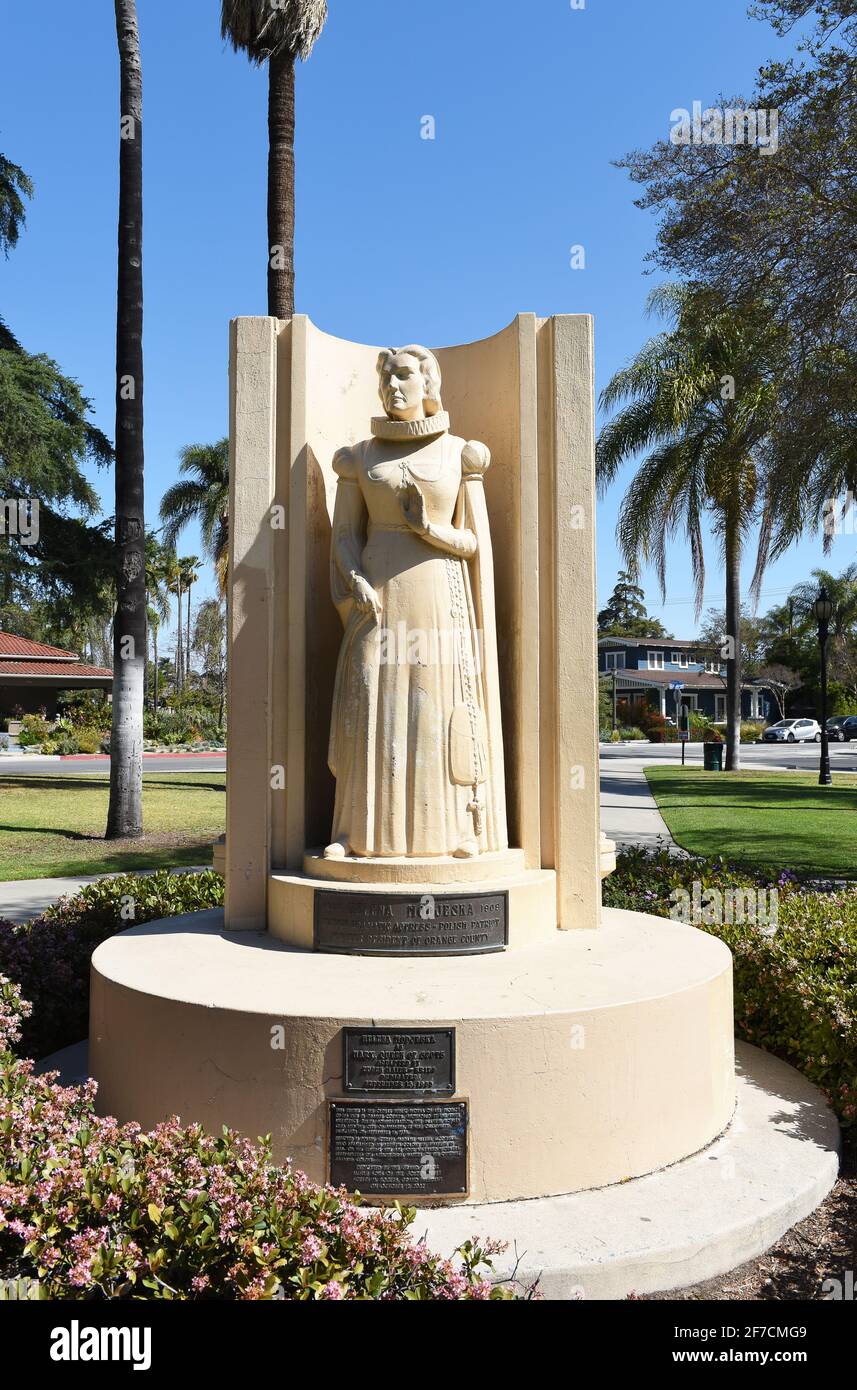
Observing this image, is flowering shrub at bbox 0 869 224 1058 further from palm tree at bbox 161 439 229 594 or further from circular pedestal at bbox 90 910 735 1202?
palm tree at bbox 161 439 229 594

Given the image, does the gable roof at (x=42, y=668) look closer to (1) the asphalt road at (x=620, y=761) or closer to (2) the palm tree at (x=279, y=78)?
(1) the asphalt road at (x=620, y=761)

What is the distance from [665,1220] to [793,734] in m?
49.2

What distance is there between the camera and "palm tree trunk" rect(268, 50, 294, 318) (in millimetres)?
12773

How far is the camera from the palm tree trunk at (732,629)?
22953mm

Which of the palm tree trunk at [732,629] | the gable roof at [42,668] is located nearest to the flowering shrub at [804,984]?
the palm tree trunk at [732,629]

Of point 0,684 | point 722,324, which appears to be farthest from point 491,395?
point 0,684

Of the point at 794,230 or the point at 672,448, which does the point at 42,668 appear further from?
the point at 794,230

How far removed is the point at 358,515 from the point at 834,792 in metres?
18.8

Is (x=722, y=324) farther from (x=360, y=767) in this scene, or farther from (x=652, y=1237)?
(x=652, y=1237)

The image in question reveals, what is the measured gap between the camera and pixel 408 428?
531 cm

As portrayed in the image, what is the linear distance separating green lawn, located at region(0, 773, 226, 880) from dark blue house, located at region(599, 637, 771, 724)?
43.2 m

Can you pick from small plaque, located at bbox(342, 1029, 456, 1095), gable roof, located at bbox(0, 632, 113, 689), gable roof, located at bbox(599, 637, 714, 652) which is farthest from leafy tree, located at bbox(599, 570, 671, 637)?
small plaque, located at bbox(342, 1029, 456, 1095)

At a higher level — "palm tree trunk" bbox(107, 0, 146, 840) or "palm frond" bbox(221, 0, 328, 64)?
"palm frond" bbox(221, 0, 328, 64)

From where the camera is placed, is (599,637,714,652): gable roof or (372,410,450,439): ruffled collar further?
(599,637,714,652): gable roof
